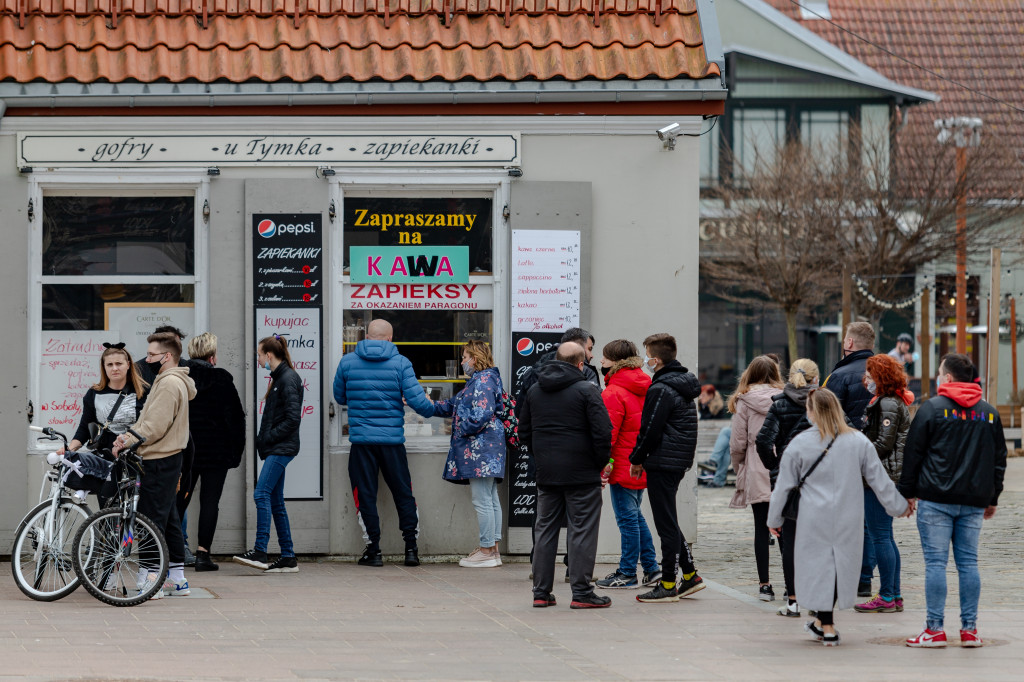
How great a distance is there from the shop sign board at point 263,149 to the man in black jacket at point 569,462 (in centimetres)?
247

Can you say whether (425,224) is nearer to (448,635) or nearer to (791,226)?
(448,635)

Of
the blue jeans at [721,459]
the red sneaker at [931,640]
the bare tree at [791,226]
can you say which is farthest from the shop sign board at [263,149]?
the bare tree at [791,226]

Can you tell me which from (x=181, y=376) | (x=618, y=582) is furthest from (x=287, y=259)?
(x=618, y=582)

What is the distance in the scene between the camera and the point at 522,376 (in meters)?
10.7

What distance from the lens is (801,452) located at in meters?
7.84

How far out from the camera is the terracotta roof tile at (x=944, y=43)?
107 ft

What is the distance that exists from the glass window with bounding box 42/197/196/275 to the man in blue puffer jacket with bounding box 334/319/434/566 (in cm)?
167

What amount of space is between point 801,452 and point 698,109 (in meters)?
3.77

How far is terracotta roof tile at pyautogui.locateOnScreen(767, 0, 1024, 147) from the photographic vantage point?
3250cm

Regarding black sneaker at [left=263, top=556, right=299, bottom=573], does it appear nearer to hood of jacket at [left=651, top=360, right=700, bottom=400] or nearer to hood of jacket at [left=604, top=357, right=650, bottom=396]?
hood of jacket at [left=604, top=357, right=650, bottom=396]

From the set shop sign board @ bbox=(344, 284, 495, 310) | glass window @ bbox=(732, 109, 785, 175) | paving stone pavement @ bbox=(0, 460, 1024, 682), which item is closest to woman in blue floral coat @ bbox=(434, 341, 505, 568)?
paving stone pavement @ bbox=(0, 460, 1024, 682)

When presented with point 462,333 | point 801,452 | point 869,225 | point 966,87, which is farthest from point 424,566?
point 966,87

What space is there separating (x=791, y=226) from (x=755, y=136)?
3.21 m

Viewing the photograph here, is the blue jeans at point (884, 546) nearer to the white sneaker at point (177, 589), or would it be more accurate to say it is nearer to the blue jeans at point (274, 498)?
the blue jeans at point (274, 498)
